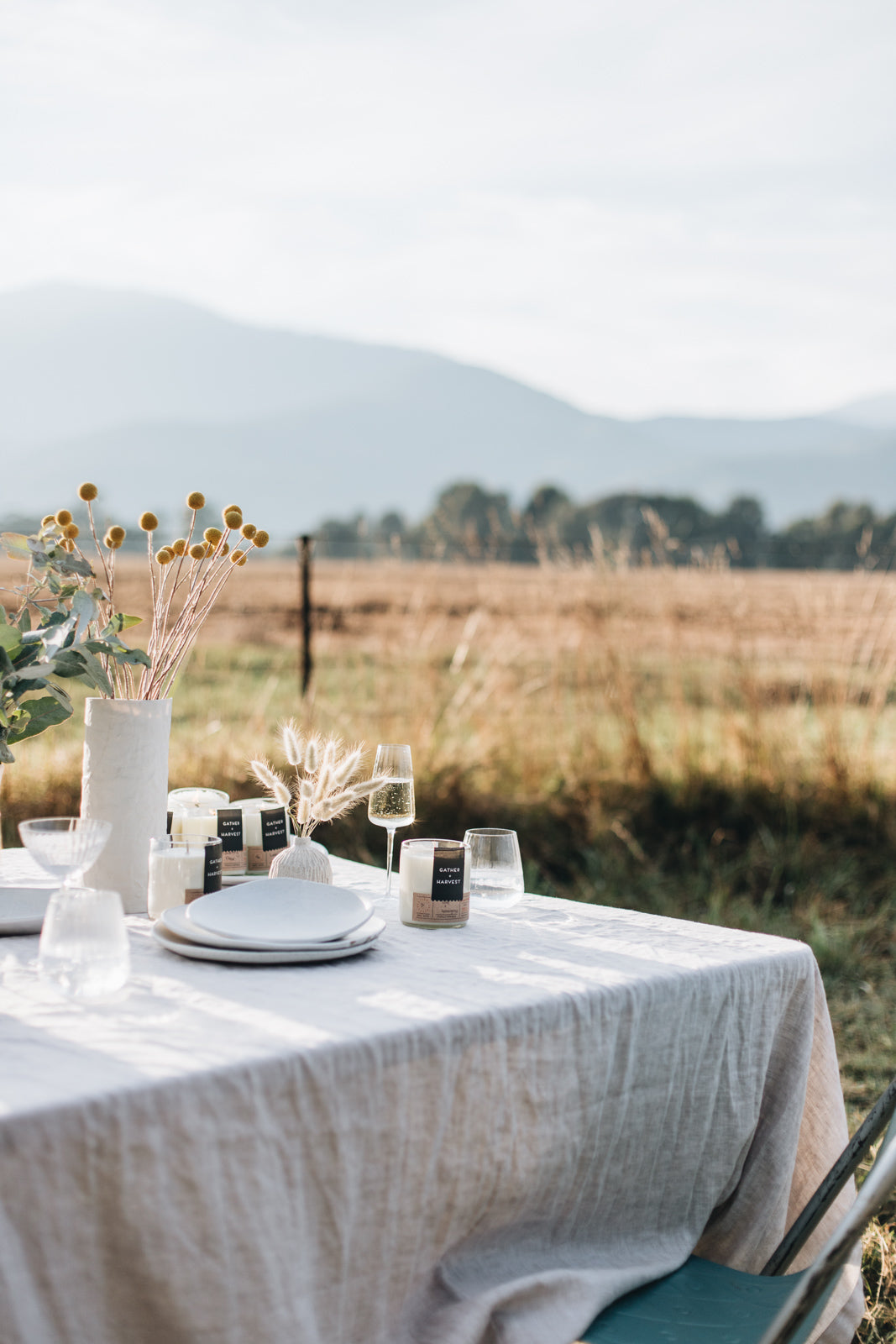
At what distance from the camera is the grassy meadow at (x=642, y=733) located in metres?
4.16

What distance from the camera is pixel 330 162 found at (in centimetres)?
811

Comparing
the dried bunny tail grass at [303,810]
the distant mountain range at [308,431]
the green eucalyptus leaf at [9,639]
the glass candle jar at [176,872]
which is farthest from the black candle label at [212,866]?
the distant mountain range at [308,431]

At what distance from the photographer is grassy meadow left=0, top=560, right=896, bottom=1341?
13.6 feet

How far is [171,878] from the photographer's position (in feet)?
4.29

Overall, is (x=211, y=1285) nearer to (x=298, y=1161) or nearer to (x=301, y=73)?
(x=298, y=1161)

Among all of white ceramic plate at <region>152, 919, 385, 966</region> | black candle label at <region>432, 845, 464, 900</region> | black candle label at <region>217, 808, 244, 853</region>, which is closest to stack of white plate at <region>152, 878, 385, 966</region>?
white ceramic plate at <region>152, 919, 385, 966</region>

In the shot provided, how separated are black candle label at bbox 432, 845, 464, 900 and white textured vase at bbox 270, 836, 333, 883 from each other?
0.15 meters

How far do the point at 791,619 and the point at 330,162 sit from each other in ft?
18.0

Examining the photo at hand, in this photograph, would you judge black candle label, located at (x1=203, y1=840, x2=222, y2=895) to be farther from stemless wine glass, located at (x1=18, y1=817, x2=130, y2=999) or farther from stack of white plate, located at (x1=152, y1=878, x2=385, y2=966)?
stemless wine glass, located at (x1=18, y1=817, x2=130, y2=999)

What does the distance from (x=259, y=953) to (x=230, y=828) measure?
0.40 meters

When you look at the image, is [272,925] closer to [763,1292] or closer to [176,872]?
[176,872]

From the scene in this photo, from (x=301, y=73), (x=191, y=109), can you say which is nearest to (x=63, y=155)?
(x=191, y=109)

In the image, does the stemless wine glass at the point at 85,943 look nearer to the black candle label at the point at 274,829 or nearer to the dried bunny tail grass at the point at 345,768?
the dried bunny tail grass at the point at 345,768

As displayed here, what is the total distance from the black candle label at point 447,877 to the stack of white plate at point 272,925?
0.34ft
